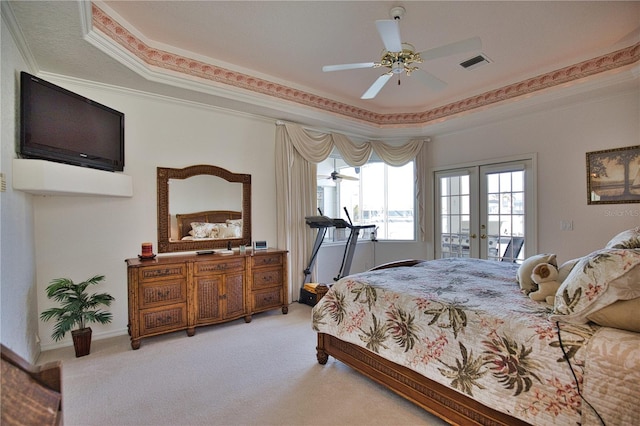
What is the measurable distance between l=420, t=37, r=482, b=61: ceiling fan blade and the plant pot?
3.90 metres

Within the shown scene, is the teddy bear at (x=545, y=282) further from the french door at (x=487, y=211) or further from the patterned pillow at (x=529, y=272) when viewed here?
the french door at (x=487, y=211)

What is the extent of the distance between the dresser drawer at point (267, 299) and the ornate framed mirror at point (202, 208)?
76cm

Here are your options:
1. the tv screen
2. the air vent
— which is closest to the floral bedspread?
the air vent

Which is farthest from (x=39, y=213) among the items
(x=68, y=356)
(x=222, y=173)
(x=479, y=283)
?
(x=479, y=283)

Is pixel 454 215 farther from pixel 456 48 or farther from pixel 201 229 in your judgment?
pixel 201 229

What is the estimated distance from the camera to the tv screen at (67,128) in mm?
2328

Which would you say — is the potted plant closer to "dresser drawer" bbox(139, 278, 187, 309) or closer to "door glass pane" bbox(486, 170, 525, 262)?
"dresser drawer" bbox(139, 278, 187, 309)

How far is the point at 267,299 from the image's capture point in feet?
12.6

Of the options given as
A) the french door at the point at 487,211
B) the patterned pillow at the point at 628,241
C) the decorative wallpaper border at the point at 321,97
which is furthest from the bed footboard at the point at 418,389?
the french door at the point at 487,211

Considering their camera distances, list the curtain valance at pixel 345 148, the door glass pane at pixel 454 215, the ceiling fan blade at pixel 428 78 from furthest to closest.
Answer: the door glass pane at pixel 454 215
the curtain valance at pixel 345 148
the ceiling fan blade at pixel 428 78

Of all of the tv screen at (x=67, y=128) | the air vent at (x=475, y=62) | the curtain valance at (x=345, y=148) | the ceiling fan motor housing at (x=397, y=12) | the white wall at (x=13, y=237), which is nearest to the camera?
the white wall at (x=13, y=237)

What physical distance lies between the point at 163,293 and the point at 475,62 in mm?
4326

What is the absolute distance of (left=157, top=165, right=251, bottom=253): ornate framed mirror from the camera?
3572 millimetres

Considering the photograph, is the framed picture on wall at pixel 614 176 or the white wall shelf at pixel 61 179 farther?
the framed picture on wall at pixel 614 176
